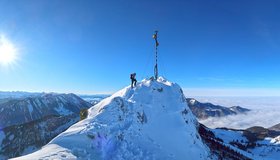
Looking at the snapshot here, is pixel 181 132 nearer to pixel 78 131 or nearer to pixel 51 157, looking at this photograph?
pixel 78 131

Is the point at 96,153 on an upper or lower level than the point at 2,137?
upper

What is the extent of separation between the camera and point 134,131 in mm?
30438

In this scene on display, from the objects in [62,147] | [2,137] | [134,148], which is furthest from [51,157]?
[2,137]

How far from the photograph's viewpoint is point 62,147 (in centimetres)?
1975

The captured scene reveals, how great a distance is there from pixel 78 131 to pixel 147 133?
12707mm

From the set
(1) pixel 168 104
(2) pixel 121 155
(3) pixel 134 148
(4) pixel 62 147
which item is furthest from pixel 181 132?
(4) pixel 62 147

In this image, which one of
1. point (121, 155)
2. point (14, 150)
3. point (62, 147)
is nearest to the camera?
point (62, 147)

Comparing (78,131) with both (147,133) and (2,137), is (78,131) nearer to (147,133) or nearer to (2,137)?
(147,133)

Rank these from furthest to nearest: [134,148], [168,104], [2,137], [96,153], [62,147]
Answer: [2,137]
[168,104]
[134,148]
[96,153]
[62,147]

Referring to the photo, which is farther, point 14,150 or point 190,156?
point 14,150

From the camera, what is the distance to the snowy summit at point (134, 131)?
68.8 feet

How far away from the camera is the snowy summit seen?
21.0 metres

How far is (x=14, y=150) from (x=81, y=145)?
17883 centimetres

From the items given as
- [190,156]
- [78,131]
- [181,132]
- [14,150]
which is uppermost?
[78,131]
